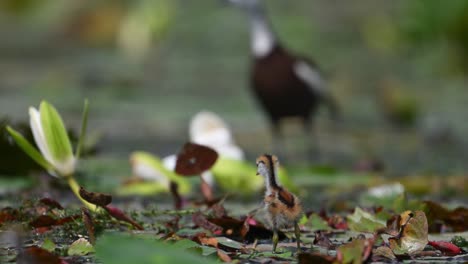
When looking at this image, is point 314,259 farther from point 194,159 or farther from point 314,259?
point 194,159

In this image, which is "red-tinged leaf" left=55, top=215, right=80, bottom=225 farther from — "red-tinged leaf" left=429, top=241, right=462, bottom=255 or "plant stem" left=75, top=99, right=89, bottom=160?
"red-tinged leaf" left=429, top=241, right=462, bottom=255

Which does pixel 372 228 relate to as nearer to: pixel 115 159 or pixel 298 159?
pixel 115 159

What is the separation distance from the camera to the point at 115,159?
543 centimetres

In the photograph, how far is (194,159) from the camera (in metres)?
2.32

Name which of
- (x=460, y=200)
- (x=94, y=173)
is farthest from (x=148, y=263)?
(x=94, y=173)

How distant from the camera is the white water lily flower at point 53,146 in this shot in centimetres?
227

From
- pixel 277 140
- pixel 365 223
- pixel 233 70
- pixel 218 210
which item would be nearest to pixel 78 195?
pixel 218 210

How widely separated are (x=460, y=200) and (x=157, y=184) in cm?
117

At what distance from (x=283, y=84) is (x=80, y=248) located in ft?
16.8

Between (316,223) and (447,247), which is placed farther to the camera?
(316,223)

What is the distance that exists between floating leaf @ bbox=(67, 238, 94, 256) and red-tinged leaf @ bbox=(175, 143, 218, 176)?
1.49 ft

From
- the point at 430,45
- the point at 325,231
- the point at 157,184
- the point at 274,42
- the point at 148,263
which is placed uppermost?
the point at 430,45

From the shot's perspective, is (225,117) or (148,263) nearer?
(148,263)

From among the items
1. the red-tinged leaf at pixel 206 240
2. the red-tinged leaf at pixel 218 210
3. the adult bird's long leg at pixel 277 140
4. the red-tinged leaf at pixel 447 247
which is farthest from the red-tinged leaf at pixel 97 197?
the adult bird's long leg at pixel 277 140
